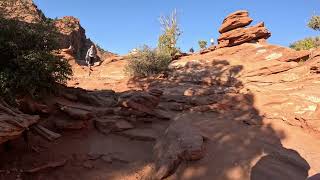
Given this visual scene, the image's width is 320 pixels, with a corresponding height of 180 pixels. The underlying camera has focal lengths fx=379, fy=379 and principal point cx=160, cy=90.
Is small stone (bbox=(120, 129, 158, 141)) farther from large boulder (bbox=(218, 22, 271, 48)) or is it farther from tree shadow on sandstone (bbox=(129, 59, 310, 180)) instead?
large boulder (bbox=(218, 22, 271, 48))

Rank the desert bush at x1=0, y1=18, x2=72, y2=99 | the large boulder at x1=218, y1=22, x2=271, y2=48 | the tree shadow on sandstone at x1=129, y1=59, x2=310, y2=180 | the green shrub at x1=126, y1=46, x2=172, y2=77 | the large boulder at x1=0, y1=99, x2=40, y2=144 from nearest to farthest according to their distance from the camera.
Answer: the large boulder at x1=0, y1=99, x2=40, y2=144 → the tree shadow on sandstone at x1=129, y1=59, x2=310, y2=180 → the desert bush at x1=0, y1=18, x2=72, y2=99 → the green shrub at x1=126, y1=46, x2=172, y2=77 → the large boulder at x1=218, y1=22, x2=271, y2=48

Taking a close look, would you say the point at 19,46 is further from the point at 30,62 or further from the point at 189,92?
the point at 189,92

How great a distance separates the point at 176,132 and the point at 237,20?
13761 millimetres

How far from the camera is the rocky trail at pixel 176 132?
26.3ft

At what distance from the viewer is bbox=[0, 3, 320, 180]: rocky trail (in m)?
8.02

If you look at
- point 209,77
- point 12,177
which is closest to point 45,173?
point 12,177

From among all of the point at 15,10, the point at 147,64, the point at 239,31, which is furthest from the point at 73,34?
the point at 15,10

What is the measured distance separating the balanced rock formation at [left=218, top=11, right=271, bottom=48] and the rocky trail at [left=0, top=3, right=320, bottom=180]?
6287 mm

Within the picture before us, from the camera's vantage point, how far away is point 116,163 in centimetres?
884

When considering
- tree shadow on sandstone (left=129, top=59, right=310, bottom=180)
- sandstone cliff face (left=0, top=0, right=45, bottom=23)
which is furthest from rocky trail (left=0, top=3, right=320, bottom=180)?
sandstone cliff face (left=0, top=0, right=45, bottom=23)

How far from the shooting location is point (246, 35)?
2055 centimetres

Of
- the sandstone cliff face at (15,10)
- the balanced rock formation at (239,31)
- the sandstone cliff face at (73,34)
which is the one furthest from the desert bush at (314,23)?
the sandstone cliff face at (15,10)

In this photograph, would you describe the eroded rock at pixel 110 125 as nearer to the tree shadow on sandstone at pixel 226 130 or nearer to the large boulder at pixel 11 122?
the tree shadow on sandstone at pixel 226 130

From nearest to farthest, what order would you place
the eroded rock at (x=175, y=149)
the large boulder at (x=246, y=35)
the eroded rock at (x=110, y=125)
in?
the eroded rock at (x=175, y=149), the eroded rock at (x=110, y=125), the large boulder at (x=246, y=35)
